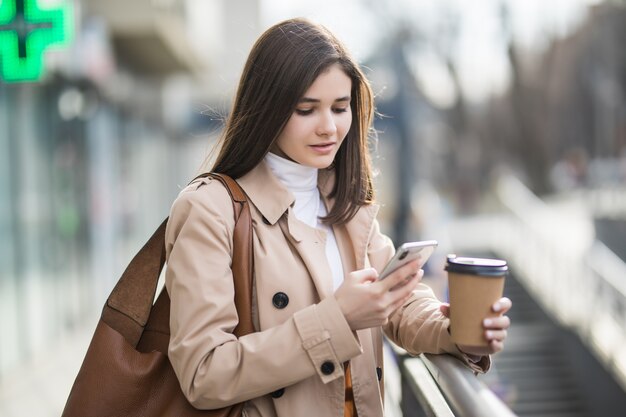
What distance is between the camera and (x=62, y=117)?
9.49 meters

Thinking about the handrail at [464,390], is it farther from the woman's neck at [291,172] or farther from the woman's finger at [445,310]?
the woman's neck at [291,172]

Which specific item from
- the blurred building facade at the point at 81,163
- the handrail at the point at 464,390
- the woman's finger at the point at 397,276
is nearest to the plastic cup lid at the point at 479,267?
the woman's finger at the point at 397,276

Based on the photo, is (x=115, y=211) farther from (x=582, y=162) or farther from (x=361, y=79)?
(x=582, y=162)

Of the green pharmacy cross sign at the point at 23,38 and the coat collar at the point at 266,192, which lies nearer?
the coat collar at the point at 266,192

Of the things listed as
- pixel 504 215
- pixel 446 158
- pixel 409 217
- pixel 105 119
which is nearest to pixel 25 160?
pixel 105 119

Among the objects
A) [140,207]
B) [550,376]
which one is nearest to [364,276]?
[550,376]

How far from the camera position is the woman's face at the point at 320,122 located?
197 centimetres

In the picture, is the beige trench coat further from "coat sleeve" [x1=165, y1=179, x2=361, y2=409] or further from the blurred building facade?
the blurred building facade

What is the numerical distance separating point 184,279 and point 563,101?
4181 cm

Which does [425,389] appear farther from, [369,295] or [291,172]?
[291,172]

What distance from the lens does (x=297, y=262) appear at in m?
1.97

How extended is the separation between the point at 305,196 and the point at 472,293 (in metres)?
0.60

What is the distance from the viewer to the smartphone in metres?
1.69

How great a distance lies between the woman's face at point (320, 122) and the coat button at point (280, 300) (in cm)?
38
